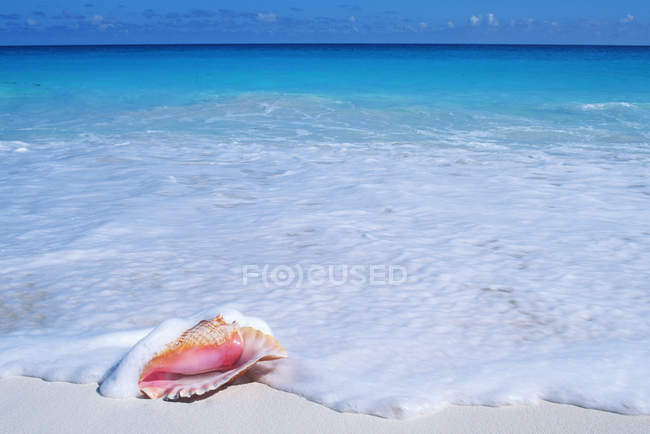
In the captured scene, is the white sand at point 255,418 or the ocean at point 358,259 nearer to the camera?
the white sand at point 255,418

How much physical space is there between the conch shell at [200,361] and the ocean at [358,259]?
0.42ft

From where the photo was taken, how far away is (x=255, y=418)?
1.63 meters

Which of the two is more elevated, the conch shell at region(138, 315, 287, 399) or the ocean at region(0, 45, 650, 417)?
the conch shell at region(138, 315, 287, 399)

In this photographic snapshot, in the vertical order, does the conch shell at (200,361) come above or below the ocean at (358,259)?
above

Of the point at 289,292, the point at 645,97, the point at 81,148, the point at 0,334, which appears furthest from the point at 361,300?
the point at 645,97

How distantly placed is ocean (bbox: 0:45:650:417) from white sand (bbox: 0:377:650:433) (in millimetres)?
53

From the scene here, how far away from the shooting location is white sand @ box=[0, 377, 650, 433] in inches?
62.9

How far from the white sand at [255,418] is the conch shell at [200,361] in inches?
1.9

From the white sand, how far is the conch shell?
0.16ft

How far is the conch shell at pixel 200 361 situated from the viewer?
169cm

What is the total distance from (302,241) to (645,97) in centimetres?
1285

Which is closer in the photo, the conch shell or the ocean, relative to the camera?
the conch shell

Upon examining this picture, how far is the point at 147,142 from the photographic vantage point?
23.3 ft

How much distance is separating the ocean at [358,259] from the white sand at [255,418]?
0.17ft
